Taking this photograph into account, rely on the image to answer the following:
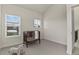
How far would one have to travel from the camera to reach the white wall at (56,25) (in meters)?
2.18

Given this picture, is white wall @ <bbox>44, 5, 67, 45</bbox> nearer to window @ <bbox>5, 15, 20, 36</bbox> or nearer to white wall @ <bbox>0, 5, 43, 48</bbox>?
white wall @ <bbox>0, 5, 43, 48</bbox>

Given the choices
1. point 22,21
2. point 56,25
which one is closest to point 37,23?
point 22,21

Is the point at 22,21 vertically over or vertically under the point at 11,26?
over

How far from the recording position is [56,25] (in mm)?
2379

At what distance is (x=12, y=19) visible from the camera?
197cm

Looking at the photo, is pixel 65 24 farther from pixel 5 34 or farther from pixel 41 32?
pixel 5 34

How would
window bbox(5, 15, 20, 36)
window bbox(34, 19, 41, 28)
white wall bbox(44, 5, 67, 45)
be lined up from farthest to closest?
1. white wall bbox(44, 5, 67, 45)
2. window bbox(34, 19, 41, 28)
3. window bbox(5, 15, 20, 36)

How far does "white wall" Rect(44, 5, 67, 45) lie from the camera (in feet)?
7.14

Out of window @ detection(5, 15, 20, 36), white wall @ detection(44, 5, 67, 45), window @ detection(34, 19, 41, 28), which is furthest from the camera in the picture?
white wall @ detection(44, 5, 67, 45)

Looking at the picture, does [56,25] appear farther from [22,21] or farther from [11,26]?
[11,26]

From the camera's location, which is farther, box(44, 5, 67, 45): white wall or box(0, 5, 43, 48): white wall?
box(44, 5, 67, 45): white wall

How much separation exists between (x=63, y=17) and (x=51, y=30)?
49 cm

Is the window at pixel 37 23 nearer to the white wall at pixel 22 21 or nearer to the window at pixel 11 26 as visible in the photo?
the white wall at pixel 22 21

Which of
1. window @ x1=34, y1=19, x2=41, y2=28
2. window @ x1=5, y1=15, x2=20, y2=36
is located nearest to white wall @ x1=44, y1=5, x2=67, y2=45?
window @ x1=34, y1=19, x2=41, y2=28
